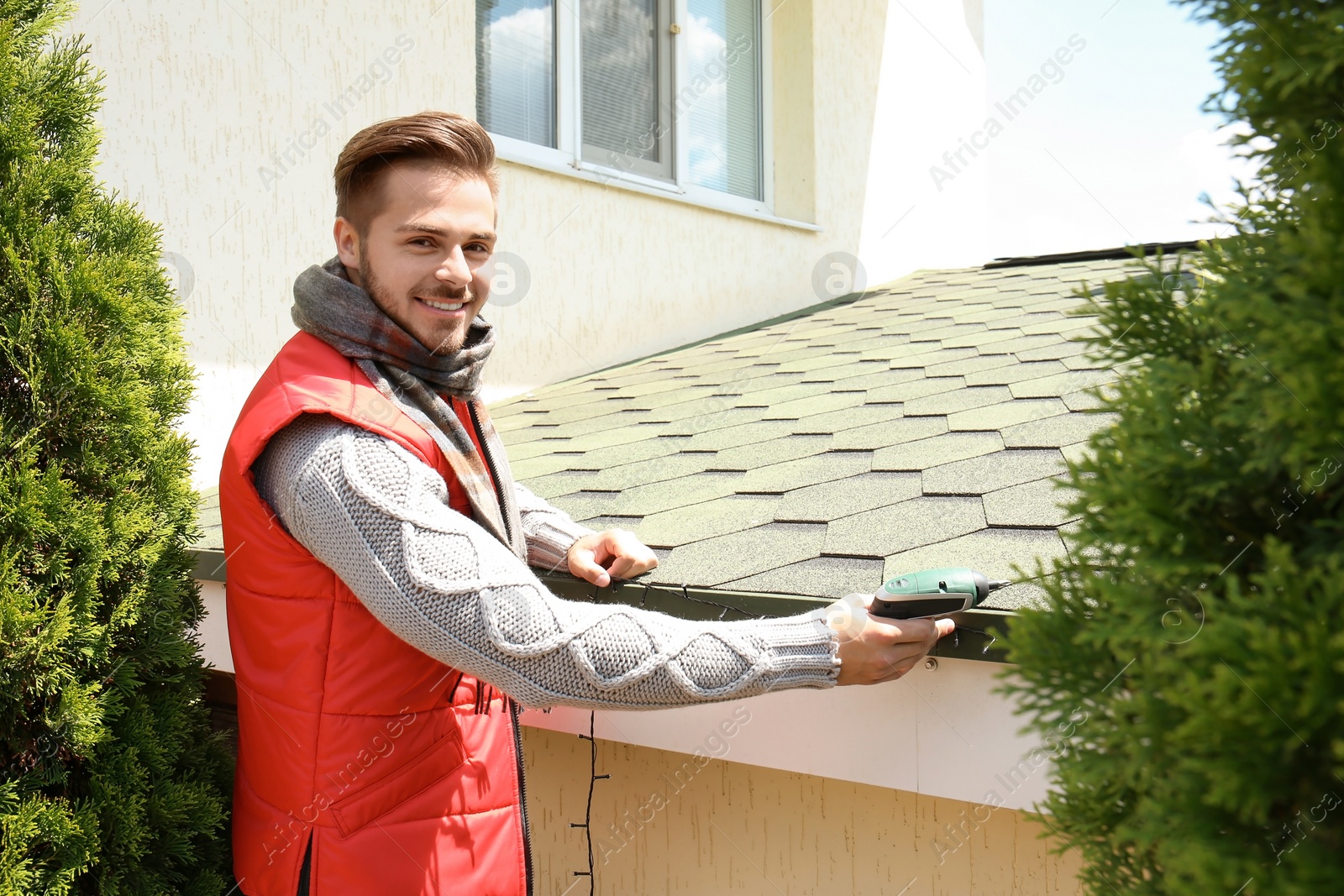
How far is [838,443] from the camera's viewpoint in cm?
325

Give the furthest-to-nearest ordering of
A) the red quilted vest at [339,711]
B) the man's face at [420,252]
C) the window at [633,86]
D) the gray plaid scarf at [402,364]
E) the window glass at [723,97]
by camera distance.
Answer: the window glass at [723,97] → the window at [633,86] → the man's face at [420,252] → the gray plaid scarf at [402,364] → the red quilted vest at [339,711]

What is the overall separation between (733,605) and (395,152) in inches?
47.9

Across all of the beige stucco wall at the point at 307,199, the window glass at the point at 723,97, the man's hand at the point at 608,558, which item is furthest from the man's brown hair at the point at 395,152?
the window glass at the point at 723,97

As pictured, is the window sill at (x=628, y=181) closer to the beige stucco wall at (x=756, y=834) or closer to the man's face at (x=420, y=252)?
the man's face at (x=420, y=252)

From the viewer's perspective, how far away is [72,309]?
1.88m

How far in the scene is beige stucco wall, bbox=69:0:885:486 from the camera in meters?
3.71

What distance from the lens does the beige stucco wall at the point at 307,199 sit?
3.71 m

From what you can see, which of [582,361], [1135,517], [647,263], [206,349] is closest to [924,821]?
[1135,517]

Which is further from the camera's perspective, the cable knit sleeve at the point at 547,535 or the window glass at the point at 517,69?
the window glass at the point at 517,69

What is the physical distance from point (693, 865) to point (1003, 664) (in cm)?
123

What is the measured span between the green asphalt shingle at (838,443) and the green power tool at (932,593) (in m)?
0.08

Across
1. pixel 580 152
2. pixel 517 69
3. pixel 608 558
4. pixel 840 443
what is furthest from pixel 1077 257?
pixel 608 558

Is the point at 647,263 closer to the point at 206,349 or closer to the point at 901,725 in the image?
the point at 206,349

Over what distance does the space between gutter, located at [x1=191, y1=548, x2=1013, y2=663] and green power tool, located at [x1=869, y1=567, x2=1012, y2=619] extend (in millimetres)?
38
